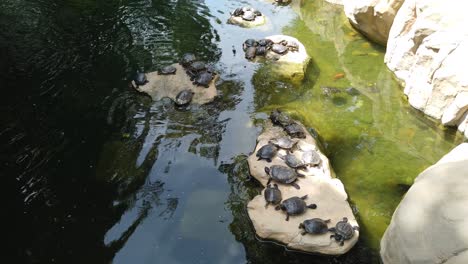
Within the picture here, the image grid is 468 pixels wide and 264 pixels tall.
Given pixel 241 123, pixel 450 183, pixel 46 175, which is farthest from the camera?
pixel 241 123

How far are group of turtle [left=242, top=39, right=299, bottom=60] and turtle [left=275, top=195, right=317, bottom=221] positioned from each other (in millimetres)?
4443

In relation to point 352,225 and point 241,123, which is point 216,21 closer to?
point 241,123

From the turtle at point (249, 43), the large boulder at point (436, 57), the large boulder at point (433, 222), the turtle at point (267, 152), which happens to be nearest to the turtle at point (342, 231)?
the large boulder at point (433, 222)

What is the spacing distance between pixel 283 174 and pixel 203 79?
9.91ft

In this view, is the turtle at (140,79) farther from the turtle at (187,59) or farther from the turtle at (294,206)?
the turtle at (294,206)

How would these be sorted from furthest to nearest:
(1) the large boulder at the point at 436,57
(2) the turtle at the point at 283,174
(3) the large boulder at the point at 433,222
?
(1) the large boulder at the point at 436,57 < (2) the turtle at the point at 283,174 < (3) the large boulder at the point at 433,222

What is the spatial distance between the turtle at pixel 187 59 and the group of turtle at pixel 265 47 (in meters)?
1.24

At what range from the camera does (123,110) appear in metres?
7.00

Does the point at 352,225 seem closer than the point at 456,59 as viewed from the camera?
Yes

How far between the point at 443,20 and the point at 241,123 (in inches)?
163

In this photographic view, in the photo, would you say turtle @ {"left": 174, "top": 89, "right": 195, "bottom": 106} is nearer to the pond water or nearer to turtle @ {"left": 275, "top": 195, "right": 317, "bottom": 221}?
the pond water

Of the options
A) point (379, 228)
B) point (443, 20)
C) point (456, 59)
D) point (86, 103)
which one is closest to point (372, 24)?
point (443, 20)

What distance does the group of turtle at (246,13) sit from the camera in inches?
405

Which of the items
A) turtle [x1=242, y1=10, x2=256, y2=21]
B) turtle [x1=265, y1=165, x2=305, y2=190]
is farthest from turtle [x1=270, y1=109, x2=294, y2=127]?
turtle [x1=242, y1=10, x2=256, y2=21]
